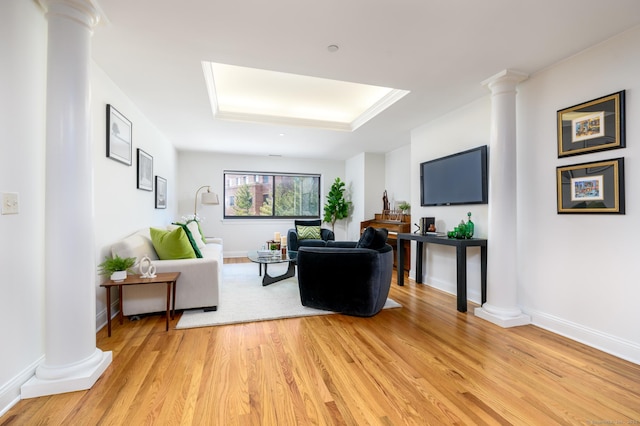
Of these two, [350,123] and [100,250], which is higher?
[350,123]

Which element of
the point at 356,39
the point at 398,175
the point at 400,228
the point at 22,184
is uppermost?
the point at 356,39

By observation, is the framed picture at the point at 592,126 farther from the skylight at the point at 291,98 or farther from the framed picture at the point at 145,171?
the framed picture at the point at 145,171

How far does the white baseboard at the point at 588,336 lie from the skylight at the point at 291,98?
2.68 m

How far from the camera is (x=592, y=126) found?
2.37 m

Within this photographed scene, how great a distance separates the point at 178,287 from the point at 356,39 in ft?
9.11

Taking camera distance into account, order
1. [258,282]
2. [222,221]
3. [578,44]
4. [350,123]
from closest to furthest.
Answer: [578,44], [258,282], [350,123], [222,221]

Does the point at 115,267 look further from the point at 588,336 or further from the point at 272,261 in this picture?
the point at 588,336

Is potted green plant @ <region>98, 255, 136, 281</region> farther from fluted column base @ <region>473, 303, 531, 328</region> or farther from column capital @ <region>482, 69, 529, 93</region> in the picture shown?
column capital @ <region>482, 69, 529, 93</region>

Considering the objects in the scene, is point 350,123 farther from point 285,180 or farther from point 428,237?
point 285,180

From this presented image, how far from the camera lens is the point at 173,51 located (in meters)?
2.43

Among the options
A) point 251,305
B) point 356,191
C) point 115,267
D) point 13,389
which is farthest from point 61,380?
point 356,191

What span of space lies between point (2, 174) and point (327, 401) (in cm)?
216

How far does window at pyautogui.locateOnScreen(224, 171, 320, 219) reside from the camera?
6.90 metres

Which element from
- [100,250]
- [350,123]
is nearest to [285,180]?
[350,123]
